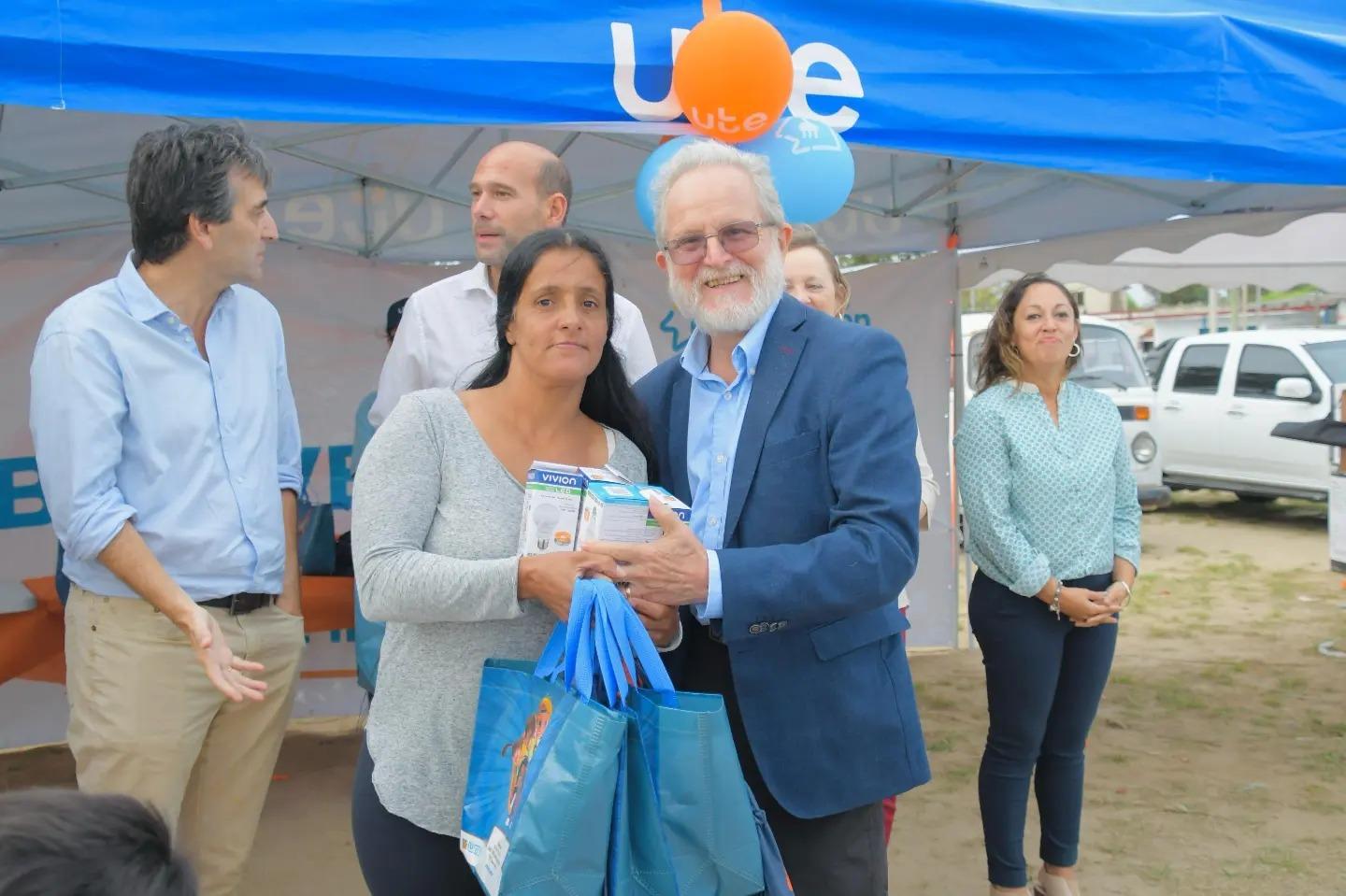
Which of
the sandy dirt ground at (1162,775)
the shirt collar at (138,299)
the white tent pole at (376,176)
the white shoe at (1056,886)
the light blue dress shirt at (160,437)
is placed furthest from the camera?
the white tent pole at (376,176)

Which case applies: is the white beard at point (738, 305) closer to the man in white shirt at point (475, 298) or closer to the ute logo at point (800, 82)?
the man in white shirt at point (475, 298)

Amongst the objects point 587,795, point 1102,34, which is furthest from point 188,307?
point 1102,34

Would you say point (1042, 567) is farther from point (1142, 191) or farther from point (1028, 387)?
point (1142, 191)

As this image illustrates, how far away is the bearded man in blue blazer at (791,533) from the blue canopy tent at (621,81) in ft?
3.70

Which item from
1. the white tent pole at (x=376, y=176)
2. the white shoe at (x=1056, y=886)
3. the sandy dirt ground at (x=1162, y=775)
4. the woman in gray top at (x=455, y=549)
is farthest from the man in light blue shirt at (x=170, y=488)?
the white tent pole at (x=376, y=176)

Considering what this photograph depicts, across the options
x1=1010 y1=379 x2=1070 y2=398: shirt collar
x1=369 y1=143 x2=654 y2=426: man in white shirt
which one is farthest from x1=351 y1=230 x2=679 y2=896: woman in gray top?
x1=1010 y1=379 x2=1070 y2=398: shirt collar

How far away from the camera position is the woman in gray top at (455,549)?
5.65ft

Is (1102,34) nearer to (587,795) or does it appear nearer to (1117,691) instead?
(587,795)

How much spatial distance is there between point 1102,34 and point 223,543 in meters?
2.82

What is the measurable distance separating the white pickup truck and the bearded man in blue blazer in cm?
955

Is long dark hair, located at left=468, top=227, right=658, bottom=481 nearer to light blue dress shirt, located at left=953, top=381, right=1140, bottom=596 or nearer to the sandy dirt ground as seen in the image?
light blue dress shirt, located at left=953, top=381, right=1140, bottom=596

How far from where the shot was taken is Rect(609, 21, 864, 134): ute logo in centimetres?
302

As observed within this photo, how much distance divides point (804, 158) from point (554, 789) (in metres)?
2.18

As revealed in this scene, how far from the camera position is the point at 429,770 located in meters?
1.79
